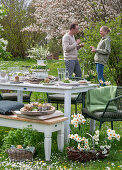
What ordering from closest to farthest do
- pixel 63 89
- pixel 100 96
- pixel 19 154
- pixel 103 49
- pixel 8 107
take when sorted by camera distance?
pixel 19 154 → pixel 8 107 → pixel 63 89 → pixel 100 96 → pixel 103 49

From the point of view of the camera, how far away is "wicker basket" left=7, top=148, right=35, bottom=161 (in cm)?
382

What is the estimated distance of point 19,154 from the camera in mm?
3818

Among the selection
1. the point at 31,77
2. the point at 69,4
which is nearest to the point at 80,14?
the point at 69,4

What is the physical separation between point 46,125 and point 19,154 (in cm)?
45

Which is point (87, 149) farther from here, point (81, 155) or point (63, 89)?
point (63, 89)

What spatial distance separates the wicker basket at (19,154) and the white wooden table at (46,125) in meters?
0.21

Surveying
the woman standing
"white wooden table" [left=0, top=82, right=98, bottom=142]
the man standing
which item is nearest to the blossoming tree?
the woman standing

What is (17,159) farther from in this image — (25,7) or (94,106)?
(25,7)

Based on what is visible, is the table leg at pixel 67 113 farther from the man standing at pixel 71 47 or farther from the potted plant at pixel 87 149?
the man standing at pixel 71 47

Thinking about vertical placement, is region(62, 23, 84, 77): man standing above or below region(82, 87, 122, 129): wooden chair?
above

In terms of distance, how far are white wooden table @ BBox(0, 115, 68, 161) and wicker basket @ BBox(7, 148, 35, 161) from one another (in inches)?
8.3

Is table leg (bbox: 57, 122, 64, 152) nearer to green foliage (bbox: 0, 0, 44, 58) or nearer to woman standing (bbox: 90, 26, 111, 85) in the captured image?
woman standing (bbox: 90, 26, 111, 85)

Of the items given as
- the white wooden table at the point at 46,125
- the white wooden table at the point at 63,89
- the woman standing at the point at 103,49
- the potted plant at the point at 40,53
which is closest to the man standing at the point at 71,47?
the woman standing at the point at 103,49

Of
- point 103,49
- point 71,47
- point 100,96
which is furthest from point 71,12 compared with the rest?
point 100,96
